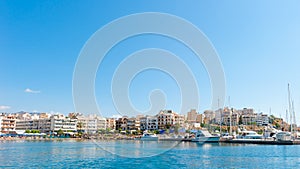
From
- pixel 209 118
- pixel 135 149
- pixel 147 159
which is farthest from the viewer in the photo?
pixel 209 118

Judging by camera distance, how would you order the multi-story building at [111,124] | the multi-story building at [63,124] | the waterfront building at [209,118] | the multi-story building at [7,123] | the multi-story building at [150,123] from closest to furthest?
the multi-story building at [7,123]
the multi-story building at [63,124]
the multi-story building at [150,123]
the multi-story building at [111,124]
the waterfront building at [209,118]

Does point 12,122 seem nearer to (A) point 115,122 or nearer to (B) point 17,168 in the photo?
(A) point 115,122

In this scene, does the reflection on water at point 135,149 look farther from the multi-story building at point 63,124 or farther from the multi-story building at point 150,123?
the multi-story building at point 63,124

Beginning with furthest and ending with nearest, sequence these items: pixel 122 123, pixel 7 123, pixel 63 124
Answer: pixel 122 123, pixel 63 124, pixel 7 123

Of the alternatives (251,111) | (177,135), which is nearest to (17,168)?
(177,135)

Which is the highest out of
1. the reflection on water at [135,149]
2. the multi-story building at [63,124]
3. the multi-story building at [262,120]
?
the multi-story building at [262,120]

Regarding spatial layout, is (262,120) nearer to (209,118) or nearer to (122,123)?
(209,118)

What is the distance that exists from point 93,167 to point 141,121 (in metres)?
52.6

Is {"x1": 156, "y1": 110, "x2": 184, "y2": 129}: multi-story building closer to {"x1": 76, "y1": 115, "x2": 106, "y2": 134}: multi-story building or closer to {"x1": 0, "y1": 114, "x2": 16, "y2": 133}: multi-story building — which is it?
{"x1": 76, "y1": 115, "x2": 106, "y2": 134}: multi-story building

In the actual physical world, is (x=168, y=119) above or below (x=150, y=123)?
above

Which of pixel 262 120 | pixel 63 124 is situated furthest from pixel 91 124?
pixel 262 120

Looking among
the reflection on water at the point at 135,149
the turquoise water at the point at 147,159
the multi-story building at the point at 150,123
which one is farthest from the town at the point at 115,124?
the turquoise water at the point at 147,159

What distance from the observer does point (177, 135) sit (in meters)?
46.3

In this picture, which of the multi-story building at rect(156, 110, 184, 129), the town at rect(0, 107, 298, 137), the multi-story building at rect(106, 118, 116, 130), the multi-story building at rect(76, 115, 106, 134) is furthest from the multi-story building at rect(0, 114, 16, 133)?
the multi-story building at rect(156, 110, 184, 129)
